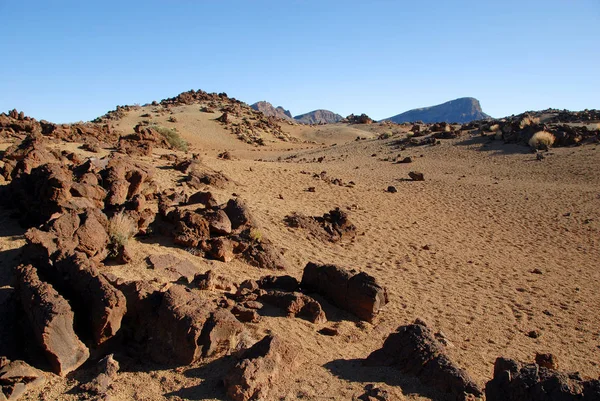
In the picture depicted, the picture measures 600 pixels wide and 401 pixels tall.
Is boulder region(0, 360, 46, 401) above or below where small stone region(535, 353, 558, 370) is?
above

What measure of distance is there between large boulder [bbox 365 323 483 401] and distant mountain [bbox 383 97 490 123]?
143 meters

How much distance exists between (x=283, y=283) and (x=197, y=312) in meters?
2.69

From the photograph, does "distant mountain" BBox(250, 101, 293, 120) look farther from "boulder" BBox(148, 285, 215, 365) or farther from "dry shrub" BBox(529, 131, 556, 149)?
"boulder" BBox(148, 285, 215, 365)

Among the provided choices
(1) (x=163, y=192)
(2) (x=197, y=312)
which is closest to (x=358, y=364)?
(2) (x=197, y=312)

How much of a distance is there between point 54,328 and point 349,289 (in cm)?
427

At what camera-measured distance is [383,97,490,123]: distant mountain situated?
146125mm

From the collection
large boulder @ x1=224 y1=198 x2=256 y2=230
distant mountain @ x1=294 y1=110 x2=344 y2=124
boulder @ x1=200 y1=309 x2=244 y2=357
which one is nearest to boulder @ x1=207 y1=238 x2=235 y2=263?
large boulder @ x1=224 y1=198 x2=256 y2=230

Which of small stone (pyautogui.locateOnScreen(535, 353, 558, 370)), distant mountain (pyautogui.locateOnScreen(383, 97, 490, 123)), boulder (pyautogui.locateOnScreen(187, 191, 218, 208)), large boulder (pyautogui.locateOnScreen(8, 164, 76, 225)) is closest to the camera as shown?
small stone (pyautogui.locateOnScreen(535, 353, 558, 370))

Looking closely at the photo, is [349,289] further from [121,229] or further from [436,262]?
[436,262]

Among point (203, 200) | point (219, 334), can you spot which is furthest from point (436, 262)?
point (219, 334)

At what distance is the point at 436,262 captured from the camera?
11.1 m

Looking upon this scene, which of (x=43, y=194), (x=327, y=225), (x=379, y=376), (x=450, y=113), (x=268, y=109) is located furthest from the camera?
(x=450, y=113)

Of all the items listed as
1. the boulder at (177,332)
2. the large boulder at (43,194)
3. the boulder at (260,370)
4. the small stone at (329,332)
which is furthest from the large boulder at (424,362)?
the large boulder at (43,194)

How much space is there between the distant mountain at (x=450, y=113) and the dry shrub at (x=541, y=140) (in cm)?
11978
